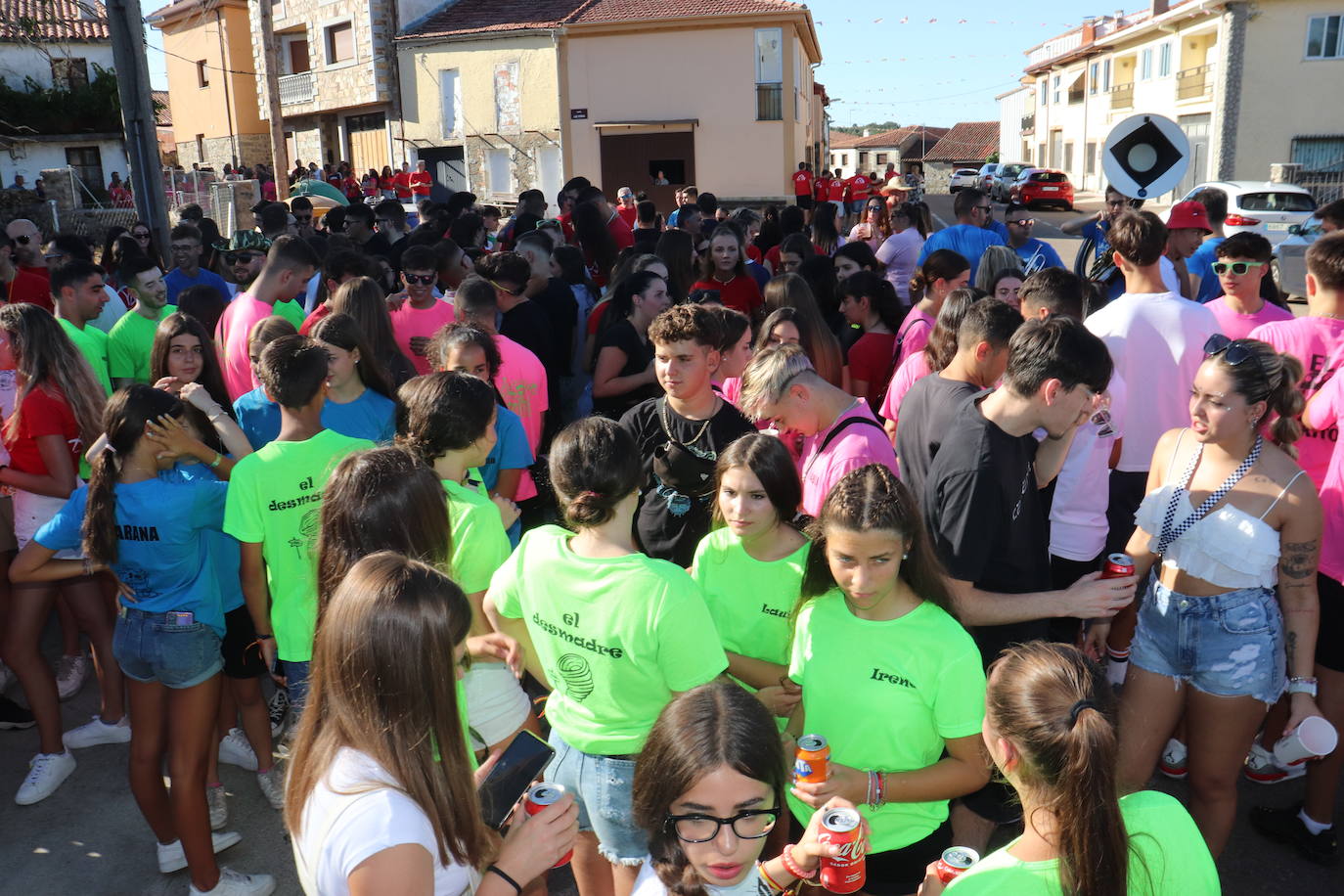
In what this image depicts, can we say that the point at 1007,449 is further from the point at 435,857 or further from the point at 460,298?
the point at 460,298

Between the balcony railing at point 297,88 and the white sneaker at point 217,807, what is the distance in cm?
3469

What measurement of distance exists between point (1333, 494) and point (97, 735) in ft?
17.3

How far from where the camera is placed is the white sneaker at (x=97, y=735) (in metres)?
4.48

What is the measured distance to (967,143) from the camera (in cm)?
7688

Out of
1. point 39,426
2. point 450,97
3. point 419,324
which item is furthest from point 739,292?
point 450,97

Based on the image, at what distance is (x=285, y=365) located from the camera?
3430 millimetres

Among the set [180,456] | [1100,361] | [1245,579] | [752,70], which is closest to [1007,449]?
[1100,361]

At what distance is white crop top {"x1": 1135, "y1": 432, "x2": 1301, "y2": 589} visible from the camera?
2.93 m

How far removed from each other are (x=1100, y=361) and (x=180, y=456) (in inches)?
122

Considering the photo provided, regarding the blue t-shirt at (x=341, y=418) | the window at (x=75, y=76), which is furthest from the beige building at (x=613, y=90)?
the blue t-shirt at (x=341, y=418)

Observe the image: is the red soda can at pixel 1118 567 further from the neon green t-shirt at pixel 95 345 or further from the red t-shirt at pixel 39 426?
the neon green t-shirt at pixel 95 345

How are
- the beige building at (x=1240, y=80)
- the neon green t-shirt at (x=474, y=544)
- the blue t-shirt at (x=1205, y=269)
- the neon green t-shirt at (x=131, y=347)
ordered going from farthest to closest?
the beige building at (x=1240, y=80), the blue t-shirt at (x=1205, y=269), the neon green t-shirt at (x=131, y=347), the neon green t-shirt at (x=474, y=544)

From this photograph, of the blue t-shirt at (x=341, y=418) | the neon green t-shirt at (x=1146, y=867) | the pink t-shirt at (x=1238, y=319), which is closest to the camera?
the neon green t-shirt at (x=1146, y=867)

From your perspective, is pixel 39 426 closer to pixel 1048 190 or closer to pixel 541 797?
pixel 541 797
